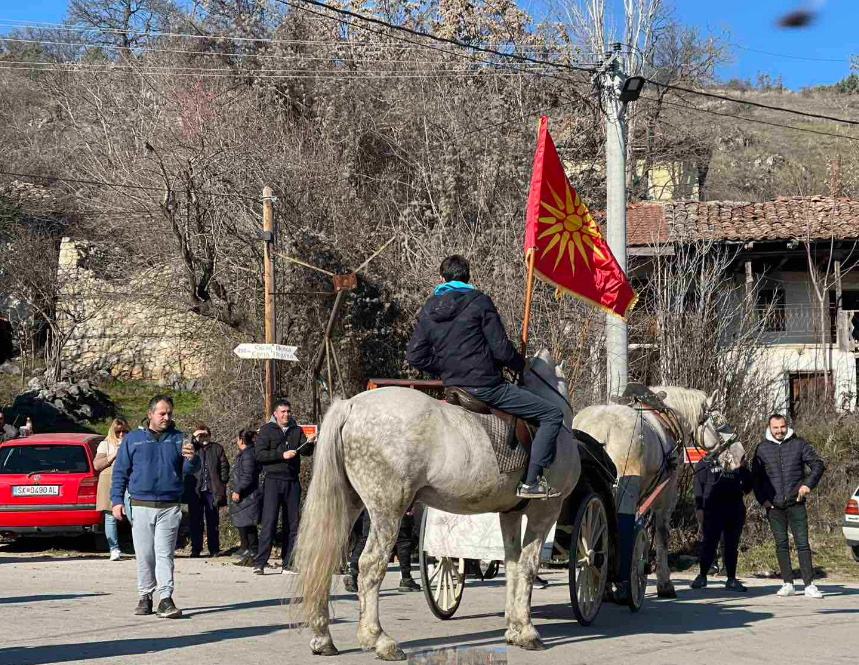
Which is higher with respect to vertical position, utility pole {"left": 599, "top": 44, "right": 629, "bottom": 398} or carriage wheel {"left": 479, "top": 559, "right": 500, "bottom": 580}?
utility pole {"left": 599, "top": 44, "right": 629, "bottom": 398}

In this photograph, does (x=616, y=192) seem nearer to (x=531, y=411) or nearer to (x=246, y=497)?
(x=246, y=497)

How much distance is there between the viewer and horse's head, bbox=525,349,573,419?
9.09m

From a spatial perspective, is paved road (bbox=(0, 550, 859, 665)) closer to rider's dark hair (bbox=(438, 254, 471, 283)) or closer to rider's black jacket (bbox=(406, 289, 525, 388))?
rider's black jacket (bbox=(406, 289, 525, 388))

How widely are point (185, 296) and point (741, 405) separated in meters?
15.3

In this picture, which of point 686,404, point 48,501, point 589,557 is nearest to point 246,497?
point 48,501

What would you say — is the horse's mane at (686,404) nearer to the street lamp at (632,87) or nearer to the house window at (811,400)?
the street lamp at (632,87)

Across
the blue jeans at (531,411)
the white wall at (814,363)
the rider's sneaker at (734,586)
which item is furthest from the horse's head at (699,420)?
the white wall at (814,363)

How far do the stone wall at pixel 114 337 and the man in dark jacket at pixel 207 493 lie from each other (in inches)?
636

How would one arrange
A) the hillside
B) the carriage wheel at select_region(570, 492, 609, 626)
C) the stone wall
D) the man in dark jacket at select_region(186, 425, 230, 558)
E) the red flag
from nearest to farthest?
1. the carriage wheel at select_region(570, 492, 609, 626)
2. the red flag
3. the man in dark jacket at select_region(186, 425, 230, 558)
4. the stone wall
5. the hillside

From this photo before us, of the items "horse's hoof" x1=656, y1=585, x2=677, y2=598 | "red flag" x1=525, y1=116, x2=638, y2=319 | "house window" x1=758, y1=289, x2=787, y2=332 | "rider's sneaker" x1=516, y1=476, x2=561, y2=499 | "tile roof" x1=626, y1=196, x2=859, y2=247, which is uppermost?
"tile roof" x1=626, y1=196, x2=859, y2=247

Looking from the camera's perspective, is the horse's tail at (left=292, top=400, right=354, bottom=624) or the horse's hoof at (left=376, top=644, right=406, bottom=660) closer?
the horse's hoof at (left=376, top=644, right=406, bottom=660)

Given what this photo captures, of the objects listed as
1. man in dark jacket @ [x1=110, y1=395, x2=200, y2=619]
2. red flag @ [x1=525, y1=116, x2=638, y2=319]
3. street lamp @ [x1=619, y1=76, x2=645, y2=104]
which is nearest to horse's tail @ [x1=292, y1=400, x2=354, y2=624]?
man in dark jacket @ [x1=110, y1=395, x2=200, y2=619]

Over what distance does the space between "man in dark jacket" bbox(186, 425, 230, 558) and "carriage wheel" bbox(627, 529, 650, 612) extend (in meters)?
7.55

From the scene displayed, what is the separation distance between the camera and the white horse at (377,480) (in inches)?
317
